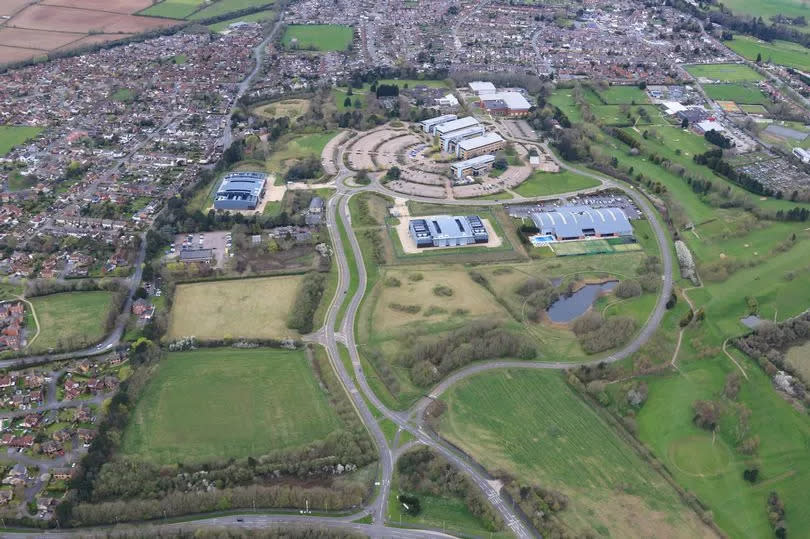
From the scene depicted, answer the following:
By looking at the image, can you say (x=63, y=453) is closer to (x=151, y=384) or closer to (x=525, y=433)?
(x=151, y=384)

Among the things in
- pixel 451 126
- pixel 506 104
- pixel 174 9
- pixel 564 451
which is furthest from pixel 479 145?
pixel 174 9

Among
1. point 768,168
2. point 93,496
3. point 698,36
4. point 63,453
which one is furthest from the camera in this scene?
point 698,36

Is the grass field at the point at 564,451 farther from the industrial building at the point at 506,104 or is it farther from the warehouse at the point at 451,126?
the industrial building at the point at 506,104

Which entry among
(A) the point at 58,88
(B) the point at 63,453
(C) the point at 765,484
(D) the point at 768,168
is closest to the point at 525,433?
(C) the point at 765,484

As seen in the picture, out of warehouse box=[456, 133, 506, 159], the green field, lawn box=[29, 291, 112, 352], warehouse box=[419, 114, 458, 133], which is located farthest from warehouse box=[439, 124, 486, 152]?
lawn box=[29, 291, 112, 352]

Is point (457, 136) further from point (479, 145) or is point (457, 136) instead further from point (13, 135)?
point (13, 135)

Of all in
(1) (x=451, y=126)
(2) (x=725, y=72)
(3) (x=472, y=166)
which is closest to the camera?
(3) (x=472, y=166)

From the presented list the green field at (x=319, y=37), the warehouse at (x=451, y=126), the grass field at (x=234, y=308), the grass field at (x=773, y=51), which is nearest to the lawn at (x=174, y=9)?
the green field at (x=319, y=37)
